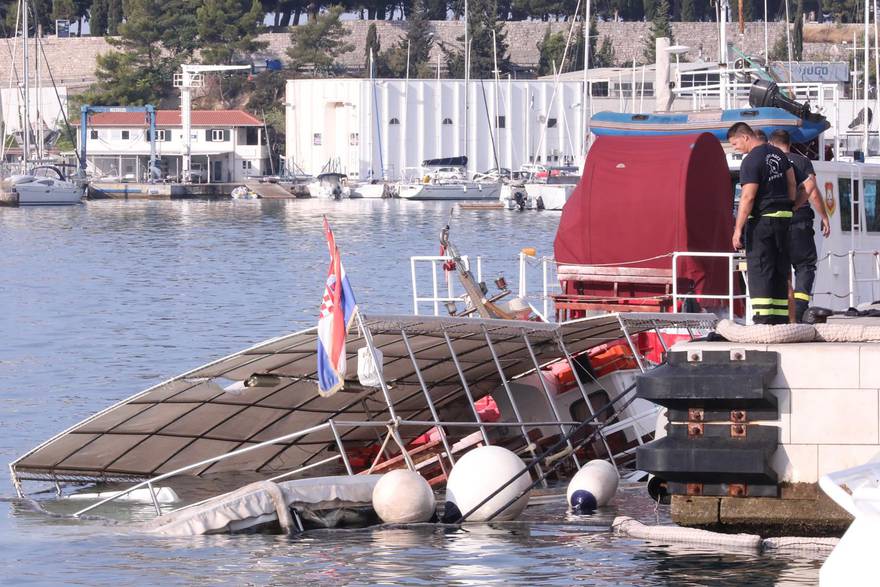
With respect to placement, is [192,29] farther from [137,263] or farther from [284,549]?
[284,549]

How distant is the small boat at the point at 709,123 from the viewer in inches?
819

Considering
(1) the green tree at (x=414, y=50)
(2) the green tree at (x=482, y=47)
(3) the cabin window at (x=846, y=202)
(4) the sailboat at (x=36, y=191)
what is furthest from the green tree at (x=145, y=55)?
(3) the cabin window at (x=846, y=202)

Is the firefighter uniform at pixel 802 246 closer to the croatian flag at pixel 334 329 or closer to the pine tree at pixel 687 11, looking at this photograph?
the croatian flag at pixel 334 329

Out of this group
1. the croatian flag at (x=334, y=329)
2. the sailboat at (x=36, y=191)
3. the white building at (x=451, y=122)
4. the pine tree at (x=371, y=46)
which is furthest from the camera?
the pine tree at (x=371, y=46)

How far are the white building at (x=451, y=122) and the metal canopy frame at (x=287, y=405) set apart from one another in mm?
104440

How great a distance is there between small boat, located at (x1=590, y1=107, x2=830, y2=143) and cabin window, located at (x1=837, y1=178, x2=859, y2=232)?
842mm

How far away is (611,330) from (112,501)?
5397 mm

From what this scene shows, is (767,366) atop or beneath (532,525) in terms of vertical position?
atop

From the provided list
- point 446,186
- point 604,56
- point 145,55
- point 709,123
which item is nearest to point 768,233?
point 709,123

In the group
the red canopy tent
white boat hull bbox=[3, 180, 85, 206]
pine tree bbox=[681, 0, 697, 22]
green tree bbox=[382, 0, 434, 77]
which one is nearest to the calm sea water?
the red canopy tent

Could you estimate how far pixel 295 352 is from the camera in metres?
17.5

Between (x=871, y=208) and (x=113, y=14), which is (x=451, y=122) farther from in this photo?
(x=871, y=208)

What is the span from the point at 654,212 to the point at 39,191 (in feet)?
310

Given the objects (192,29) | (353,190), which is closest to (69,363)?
(353,190)
